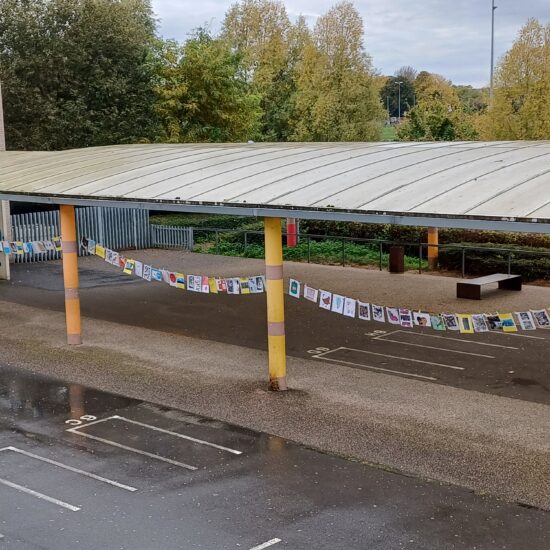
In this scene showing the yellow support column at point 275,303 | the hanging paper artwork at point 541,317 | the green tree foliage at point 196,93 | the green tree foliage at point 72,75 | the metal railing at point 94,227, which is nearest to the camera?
the hanging paper artwork at point 541,317

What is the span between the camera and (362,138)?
44344mm

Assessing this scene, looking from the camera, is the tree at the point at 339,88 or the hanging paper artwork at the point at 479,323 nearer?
the hanging paper artwork at the point at 479,323

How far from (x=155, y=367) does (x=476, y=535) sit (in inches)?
324

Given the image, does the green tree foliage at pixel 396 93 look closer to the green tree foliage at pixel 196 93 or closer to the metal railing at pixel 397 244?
the green tree foliage at pixel 196 93

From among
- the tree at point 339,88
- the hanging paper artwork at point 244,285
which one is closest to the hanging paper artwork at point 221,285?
the hanging paper artwork at point 244,285

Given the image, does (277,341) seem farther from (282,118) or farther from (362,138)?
(282,118)

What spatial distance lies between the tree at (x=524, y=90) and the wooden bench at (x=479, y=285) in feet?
44.3

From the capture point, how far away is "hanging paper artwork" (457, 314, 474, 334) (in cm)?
1280

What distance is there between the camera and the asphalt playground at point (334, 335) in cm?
1470

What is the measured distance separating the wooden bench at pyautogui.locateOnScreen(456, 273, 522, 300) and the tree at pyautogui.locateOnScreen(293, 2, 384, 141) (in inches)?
872

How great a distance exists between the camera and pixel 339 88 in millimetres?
45781

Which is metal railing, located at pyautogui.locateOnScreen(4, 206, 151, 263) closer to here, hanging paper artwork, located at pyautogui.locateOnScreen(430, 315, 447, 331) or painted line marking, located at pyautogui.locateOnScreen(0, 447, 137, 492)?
painted line marking, located at pyautogui.locateOnScreen(0, 447, 137, 492)

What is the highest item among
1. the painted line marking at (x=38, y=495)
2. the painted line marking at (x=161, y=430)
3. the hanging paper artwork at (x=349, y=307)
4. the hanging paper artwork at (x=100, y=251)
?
the hanging paper artwork at (x=100, y=251)

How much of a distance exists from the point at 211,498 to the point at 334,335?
8714 mm
